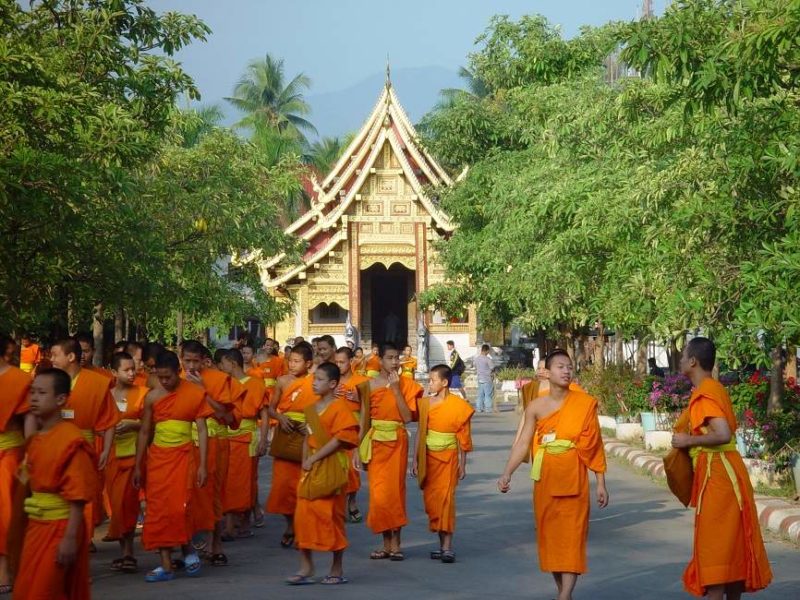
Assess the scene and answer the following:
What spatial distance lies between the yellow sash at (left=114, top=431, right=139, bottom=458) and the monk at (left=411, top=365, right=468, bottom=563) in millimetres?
2397

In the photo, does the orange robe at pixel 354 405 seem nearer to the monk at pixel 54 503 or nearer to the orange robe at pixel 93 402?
the orange robe at pixel 93 402

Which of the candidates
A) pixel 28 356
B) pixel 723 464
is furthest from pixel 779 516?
pixel 28 356

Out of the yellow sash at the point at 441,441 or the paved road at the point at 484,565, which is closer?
the paved road at the point at 484,565

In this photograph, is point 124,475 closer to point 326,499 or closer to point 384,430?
point 326,499

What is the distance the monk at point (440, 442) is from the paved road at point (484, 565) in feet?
1.96

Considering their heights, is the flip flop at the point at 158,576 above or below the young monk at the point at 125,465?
below

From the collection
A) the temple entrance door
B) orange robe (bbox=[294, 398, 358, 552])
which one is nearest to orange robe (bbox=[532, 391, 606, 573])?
orange robe (bbox=[294, 398, 358, 552])

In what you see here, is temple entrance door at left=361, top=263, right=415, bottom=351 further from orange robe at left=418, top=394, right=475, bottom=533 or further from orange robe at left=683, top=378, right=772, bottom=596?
orange robe at left=683, top=378, right=772, bottom=596

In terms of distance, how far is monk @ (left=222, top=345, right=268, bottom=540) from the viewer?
40.7 ft

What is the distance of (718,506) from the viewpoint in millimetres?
8164

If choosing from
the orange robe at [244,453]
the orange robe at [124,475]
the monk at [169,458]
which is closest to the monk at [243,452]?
the orange robe at [244,453]

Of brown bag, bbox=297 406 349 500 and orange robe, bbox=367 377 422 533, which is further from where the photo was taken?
orange robe, bbox=367 377 422 533

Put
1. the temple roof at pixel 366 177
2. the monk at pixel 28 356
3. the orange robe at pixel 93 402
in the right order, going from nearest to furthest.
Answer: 1. the orange robe at pixel 93 402
2. the monk at pixel 28 356
3. the temple roof at pixel 366 177

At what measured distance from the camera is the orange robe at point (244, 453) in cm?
1240
